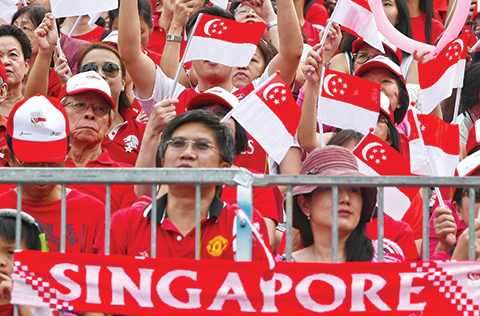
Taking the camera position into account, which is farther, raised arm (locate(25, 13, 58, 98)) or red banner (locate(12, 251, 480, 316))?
raised arm (locate(25, 13, 58, 98))

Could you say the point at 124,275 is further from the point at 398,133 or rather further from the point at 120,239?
the point at 398,133

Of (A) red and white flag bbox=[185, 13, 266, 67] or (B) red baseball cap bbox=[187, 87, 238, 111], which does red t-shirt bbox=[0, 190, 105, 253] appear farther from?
(A) red and white flag bbox=[185, 13, 266, 67]

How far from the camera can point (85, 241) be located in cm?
437

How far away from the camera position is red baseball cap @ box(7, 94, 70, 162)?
4715 millimetres

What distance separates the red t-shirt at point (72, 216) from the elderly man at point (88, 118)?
937 millimetres

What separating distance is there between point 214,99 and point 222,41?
482mm

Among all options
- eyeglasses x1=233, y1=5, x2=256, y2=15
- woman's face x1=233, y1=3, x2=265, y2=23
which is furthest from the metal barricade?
eyeglasses x1=233, y1=5, x2=256, y2=15

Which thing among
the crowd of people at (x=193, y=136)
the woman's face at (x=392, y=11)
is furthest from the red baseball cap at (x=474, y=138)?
the woman's face at (x=392, y=11)

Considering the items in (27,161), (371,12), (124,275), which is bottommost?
(124,275)

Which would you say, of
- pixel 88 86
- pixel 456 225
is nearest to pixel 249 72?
pixel 88 86

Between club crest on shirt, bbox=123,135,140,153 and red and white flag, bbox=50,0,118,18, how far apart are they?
0.93 metres

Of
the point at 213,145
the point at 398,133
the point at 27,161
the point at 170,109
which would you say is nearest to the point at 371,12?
the point at 398,133

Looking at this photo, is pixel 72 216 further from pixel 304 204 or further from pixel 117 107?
pixel 117 107

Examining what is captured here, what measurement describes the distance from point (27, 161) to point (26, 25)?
3464mm
